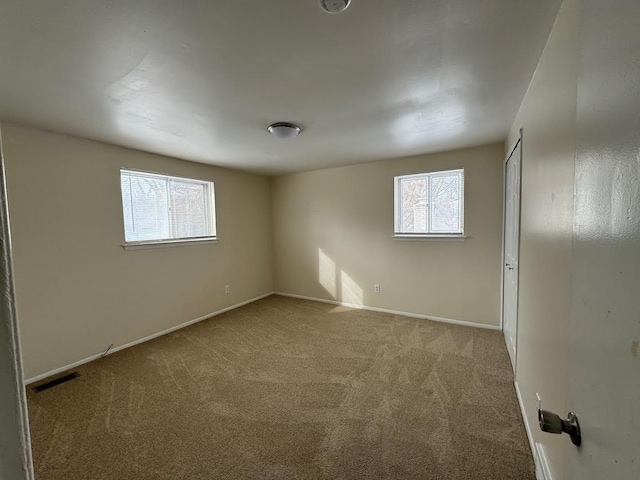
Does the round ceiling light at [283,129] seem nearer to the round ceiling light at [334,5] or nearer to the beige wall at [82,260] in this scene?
the round ceiling light at [334,5]

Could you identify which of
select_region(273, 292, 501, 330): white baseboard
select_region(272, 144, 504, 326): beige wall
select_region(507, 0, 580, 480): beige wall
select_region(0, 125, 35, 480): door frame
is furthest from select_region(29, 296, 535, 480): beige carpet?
select_region(0, 125, 35, 480): door frame

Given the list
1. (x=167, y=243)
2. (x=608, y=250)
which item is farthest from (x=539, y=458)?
(x=167, y=243)

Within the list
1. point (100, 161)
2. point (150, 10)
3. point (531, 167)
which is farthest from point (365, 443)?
point (100, 161)

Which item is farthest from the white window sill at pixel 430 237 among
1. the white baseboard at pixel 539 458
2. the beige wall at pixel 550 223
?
the white baseboard at pixel 539 458

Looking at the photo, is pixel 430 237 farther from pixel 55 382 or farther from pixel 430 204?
pixel 55 382

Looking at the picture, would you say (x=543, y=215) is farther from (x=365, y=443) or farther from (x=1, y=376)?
(x=1, y=376)

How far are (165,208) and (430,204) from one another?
3460 millimetres

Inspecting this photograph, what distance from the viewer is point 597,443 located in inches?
20.5

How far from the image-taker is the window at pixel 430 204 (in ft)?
12.0

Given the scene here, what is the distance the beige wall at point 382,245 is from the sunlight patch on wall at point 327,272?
17 mm

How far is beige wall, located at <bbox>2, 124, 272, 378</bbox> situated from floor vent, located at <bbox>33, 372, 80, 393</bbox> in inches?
6.6

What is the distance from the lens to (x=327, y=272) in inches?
188

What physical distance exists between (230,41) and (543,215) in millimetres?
1879

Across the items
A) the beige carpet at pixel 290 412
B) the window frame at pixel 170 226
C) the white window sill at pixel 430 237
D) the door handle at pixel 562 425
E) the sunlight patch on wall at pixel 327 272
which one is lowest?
the beige carpet at pixel 290 412
